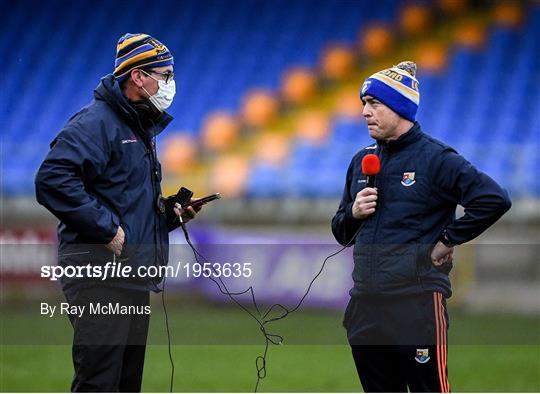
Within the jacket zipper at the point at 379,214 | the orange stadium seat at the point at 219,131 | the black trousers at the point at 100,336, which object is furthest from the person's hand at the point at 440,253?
the orange stadium seat at the point at 219,131

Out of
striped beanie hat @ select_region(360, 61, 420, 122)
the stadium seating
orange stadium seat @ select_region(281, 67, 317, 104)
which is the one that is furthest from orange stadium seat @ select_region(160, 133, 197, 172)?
striped beanie hat @ select_region(360, 61, 420, 122)

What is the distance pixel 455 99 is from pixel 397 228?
37.3ft

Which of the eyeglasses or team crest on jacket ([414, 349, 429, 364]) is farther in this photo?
the eyeglasses

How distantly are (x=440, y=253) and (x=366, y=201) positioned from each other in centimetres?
36

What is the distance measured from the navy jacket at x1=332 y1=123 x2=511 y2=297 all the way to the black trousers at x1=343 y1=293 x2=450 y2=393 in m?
0.06

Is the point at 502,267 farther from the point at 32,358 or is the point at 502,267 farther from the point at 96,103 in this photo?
the point at 96,103

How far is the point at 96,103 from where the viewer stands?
414 centimetres

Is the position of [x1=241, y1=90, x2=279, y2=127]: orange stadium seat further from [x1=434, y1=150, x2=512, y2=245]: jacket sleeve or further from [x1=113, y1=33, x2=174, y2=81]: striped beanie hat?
[x1=434, y1=150, x2=512, y2=245]: jacket sleeve

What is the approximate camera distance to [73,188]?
3863 millimetres

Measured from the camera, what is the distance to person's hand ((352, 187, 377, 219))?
413 cm

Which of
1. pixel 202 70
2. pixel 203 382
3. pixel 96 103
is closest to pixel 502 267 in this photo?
pixel 203 382

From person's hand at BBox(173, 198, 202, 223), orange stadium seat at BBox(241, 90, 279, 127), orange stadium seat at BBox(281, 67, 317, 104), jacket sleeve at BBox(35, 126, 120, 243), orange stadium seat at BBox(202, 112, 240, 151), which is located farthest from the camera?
orange stadium seat at BBox(281, 67, 317, 104)

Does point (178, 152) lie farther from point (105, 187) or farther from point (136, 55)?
point (105, 187)

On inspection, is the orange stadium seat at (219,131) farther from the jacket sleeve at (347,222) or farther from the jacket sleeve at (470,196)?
the jacket sleeve at (470,196)
